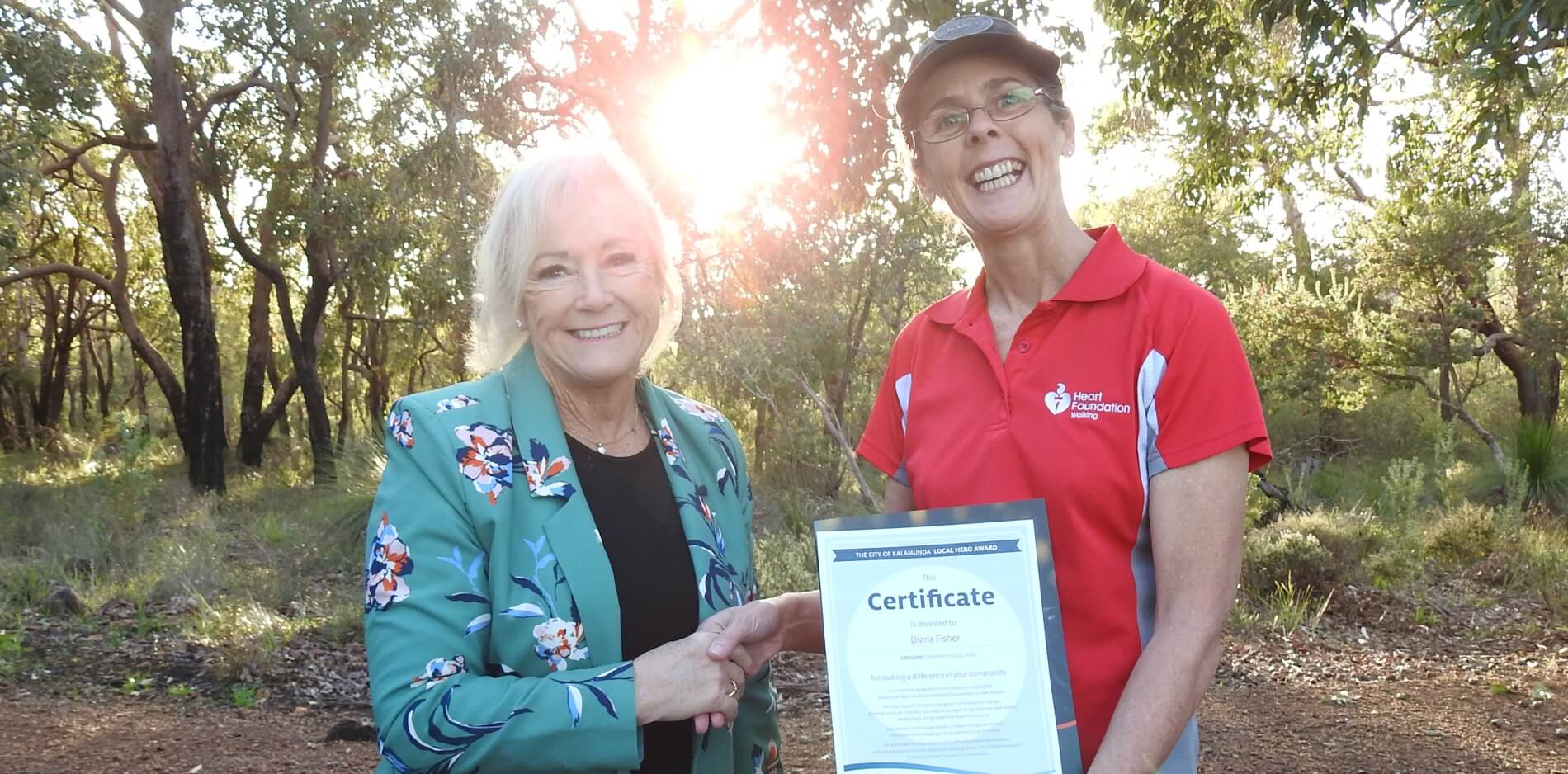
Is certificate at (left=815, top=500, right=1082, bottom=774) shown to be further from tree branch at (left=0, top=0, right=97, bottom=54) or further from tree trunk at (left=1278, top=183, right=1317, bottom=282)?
tree trunk at (left=1278, top=183, right=1317, bottom=282)

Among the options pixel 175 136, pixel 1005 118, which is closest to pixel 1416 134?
pixel 1005 118

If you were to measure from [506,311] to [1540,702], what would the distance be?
261 inches

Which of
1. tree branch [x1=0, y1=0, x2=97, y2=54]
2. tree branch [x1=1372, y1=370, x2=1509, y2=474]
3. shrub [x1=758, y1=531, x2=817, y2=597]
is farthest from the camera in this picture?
tree branch [x1=0, y1=0, x2=97, y2=54]

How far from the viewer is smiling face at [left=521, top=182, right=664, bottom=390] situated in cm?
234

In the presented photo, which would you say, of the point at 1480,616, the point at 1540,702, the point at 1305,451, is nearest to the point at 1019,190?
the point at 1540,702

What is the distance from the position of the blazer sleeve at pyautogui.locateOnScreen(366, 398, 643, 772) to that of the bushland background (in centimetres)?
149

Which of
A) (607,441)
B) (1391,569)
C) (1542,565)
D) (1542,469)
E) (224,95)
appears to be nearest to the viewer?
(607,441)

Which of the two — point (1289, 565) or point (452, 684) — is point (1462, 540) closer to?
point (1289, 565)

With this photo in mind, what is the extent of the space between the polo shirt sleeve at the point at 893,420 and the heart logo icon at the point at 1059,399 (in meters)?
0.40

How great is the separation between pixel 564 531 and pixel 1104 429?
1.07 meters

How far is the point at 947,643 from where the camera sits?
5.88 ft

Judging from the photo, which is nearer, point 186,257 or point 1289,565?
point 1289,565

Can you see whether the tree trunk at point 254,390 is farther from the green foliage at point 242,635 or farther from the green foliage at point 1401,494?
the green foliage at point 1401,494

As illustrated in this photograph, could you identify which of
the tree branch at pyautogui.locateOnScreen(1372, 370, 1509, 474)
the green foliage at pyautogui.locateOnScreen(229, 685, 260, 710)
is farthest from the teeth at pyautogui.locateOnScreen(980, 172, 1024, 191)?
the tree branch at pyautogui.locateOnScreen(1372, 370, 1509, 474)
